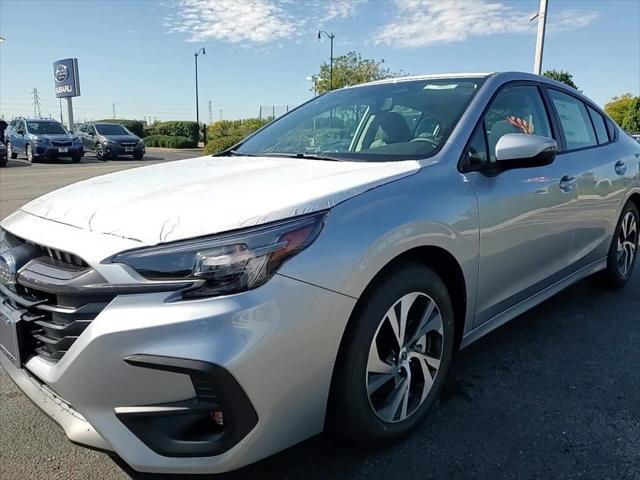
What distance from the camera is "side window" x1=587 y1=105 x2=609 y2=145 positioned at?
12.6ft

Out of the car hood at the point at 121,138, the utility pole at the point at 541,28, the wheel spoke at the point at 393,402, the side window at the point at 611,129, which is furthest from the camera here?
the car hood at the point at 121,138

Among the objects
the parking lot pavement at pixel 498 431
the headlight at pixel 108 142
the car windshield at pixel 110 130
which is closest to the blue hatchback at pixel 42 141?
the headlight at pixel 108 142

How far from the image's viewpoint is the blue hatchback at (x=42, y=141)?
19.3 meters

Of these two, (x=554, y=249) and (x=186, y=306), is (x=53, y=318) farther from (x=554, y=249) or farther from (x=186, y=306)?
(x=554, y=249)

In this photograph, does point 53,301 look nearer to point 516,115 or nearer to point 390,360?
point 390,360

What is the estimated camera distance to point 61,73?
3275cm

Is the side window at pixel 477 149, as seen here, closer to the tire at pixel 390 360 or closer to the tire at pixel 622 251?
the tire at pixel 390 360

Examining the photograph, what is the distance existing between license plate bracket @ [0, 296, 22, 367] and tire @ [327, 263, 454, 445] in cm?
113

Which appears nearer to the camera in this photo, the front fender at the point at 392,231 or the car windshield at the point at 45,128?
the front fender at the point at 392,231

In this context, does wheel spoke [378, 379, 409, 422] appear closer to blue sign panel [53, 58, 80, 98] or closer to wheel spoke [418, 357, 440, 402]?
wheel spoke [418, 357, 440, 402]

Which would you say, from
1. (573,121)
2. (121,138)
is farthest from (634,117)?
(573,121)

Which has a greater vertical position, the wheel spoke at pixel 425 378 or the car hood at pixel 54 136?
the car hood at pixel 54 136

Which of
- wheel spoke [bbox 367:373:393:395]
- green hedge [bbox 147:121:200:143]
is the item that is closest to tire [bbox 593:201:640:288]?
wheel spoke [bbox 367:373:393:395]

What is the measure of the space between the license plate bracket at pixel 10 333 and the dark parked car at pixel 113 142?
70.0ft
